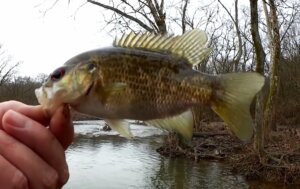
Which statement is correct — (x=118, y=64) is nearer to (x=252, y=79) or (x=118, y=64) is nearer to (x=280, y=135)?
(x=252, y=79)

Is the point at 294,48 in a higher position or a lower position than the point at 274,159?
higher

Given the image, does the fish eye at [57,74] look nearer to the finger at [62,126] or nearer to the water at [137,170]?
the finger at [62,126]

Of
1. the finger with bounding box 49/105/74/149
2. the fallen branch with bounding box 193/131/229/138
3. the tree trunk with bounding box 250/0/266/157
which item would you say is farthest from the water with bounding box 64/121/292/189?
the finger with bounding box 49/105/74/149

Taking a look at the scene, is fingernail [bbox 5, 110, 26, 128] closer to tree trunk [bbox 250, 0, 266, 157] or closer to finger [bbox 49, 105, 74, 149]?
finger [bbox 49, 105, 74, 149]

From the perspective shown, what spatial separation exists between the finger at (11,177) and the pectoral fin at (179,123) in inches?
20.5

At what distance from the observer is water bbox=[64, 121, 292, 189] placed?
1577 cm

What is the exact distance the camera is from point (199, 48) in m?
1.81

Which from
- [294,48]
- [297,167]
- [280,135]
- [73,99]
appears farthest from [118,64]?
[294,48]

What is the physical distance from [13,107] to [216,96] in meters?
0.83

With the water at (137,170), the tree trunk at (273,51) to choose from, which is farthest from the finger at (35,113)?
the tree trunk at (273,51)

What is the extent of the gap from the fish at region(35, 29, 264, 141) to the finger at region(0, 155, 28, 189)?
0.26 meters

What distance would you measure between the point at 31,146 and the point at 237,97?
2.73ft

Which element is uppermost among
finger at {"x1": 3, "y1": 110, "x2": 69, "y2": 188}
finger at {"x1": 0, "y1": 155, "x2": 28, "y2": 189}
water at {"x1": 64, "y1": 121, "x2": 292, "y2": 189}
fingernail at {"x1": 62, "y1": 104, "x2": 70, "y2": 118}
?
fingernail at {"x1": 62, "y1": 104, "x2": 70, "y2": 118}

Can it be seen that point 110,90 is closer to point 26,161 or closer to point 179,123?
point 179,123
